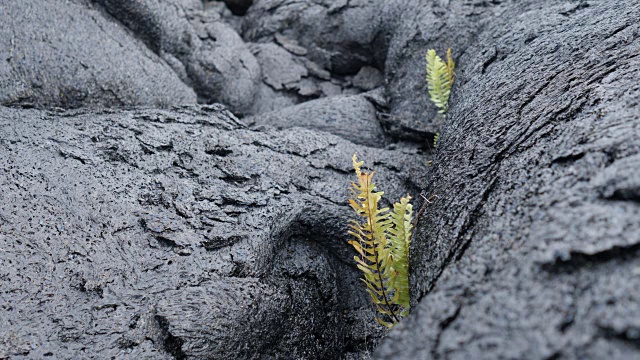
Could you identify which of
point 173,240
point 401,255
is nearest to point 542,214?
point 401,255

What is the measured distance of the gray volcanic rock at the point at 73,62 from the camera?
271 centimetres


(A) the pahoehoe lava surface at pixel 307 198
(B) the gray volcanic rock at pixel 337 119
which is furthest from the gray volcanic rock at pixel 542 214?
(B) the gray volcanic rock at pixel 337 119

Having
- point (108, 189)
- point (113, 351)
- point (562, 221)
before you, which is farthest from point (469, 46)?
point (113, 351)

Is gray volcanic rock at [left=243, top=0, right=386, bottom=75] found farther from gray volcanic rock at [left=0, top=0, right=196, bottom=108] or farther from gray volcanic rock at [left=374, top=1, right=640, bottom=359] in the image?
gray volcanic rock at [left=374, top=1, right=640, bottom=359]

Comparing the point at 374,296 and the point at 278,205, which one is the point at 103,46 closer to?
the point at 278,205

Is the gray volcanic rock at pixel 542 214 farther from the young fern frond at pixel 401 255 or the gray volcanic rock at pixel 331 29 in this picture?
the gray volcanic rock at pixel 331 29

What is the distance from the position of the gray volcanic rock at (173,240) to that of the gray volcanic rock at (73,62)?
1.35 ft

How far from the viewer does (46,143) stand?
2.26 metres

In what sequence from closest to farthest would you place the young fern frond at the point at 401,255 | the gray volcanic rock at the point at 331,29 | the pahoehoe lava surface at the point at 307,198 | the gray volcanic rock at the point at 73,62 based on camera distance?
the pahoehoe lava surface at the point at 307,198
the young fern frond at the point at 401,255
the gray volcanic rock at the point at 73,62
the gray volcanic rock at the point at 331,29

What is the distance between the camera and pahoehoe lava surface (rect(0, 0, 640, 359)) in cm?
115

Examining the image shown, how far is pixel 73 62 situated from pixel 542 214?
2.92 m

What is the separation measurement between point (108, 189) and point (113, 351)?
0.81 metres

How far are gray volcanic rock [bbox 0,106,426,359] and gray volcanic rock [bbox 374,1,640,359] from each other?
2.04 feet

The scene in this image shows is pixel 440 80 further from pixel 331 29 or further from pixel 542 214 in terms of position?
pixel 331 29
